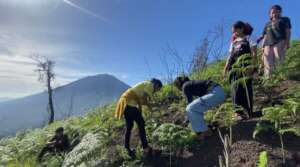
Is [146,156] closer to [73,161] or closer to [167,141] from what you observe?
[167,141]

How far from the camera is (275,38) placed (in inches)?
339

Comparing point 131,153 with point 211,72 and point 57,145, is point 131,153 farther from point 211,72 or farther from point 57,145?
point 211,72

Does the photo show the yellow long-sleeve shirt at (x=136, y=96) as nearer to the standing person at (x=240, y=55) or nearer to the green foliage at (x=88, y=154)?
the green foliage at (x=88, y=154)

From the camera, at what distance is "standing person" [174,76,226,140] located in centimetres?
709

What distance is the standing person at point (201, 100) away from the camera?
7086 mm

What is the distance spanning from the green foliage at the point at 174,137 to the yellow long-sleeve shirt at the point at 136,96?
2.04 ft

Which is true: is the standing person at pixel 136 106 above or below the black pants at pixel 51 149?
above

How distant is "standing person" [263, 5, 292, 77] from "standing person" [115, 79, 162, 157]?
2.48m

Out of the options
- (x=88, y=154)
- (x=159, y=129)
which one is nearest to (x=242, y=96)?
(x=159, y=129)

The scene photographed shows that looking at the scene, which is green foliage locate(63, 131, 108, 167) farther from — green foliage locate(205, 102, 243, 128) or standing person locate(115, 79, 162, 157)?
green foliage locate(205, 102, 243, 128)

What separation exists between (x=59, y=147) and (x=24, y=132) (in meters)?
6.97

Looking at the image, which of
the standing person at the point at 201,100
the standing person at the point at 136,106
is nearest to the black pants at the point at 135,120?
the standing person at the point at 136,106

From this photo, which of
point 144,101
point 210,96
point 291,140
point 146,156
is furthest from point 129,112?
point 291,140

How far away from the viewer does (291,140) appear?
6551 millimetres
